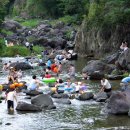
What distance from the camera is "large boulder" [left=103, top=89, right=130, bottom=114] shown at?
28359 mm

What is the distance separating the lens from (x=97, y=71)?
45375mm

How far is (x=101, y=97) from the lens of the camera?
33625 mm

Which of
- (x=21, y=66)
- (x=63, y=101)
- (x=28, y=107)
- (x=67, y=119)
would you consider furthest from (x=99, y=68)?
(x=67, y=119)

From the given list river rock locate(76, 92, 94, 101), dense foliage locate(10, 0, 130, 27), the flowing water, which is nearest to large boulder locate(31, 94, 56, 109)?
the flowing water

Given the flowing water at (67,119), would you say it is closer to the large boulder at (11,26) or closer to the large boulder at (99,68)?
the large boulder at (99,68)

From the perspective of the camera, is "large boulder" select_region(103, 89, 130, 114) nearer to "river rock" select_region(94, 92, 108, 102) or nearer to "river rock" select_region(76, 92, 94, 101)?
"river rock" select_region(94, 92, 108, 102)

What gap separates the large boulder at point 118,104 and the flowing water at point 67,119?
42 cm

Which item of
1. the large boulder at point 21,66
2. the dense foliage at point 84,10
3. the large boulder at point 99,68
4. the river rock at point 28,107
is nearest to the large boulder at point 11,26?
the dense foliage at point 84,10

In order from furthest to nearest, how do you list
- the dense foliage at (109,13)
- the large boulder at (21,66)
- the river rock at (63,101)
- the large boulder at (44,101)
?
1. the dense foliage at (109,13)
2. the large boulder at (21,66)
3. the river rock at (63,101)
4. the large boulder at (44,101)

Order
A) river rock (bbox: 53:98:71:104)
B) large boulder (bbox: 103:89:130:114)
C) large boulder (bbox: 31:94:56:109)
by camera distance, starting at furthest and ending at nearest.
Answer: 1. river rock (bbox: 53:98:71:104)
2. large boulder (bbox: 31:94:56:109)
3. large boulder (bbox: 103:89:130:114)

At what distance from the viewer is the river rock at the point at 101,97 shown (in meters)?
33.1

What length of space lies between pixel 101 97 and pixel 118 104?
17.3 ft

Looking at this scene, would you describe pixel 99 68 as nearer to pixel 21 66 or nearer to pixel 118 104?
pixel 21 66

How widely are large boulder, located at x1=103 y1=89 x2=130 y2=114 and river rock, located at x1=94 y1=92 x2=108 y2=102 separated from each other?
3788 mm
